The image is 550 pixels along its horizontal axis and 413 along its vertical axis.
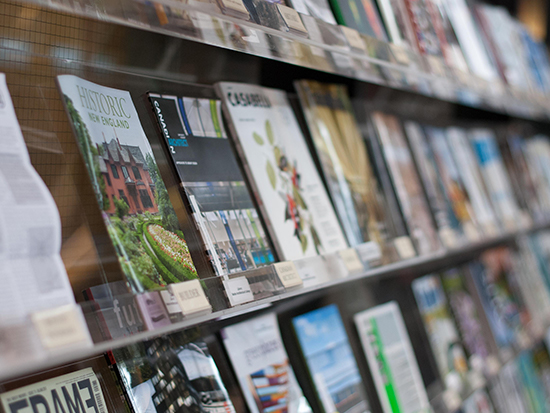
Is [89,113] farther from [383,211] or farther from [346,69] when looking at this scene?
[383,211]

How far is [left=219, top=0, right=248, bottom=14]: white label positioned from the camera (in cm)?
85

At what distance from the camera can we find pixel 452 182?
1.93 m

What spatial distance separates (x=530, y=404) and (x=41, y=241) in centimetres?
215

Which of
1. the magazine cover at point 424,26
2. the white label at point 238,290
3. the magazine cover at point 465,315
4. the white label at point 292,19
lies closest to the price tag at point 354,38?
the white label at point 292,19

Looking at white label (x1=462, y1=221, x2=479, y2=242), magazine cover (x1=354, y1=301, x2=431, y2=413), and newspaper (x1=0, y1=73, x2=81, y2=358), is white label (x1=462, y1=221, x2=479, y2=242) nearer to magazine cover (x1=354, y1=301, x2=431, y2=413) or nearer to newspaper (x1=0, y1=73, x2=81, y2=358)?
magazine cover (x1=354, y1=301, x2=431, y2=413)

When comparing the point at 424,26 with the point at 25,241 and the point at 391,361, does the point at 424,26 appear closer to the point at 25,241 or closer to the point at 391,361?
the point at 391,361

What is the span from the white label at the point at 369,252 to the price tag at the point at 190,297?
0.50m

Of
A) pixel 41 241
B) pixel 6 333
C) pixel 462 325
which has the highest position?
pixel 41 241

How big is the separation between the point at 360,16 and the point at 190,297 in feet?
3.20

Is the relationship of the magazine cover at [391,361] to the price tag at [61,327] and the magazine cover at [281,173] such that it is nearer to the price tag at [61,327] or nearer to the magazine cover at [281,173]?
the magazine cover at [281,173]

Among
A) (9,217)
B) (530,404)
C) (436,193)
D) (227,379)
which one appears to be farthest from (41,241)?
(530,404)

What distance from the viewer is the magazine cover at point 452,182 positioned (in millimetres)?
1815

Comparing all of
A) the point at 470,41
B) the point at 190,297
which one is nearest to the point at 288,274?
the point at 190,297

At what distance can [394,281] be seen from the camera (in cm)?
187
